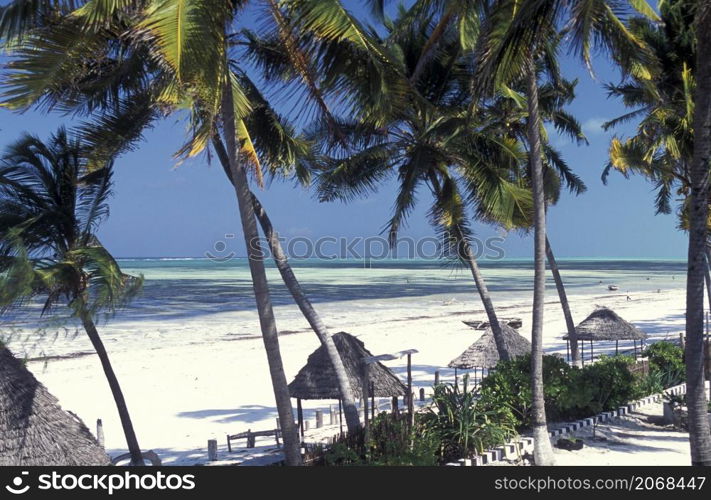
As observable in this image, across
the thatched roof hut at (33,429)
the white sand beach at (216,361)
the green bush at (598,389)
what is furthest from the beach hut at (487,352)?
the thatched roof hut at (33,429)

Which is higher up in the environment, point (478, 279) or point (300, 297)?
point (478, 279)

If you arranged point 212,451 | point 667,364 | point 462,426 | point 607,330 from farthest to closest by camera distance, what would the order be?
→ point 607,330
point 667,364
point 212,451
point 462,426

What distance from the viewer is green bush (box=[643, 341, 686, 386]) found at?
54.0ft

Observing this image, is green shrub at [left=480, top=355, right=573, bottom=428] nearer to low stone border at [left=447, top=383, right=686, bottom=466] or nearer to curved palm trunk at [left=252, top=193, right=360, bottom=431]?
low stone border at [left=447, top=383, right=686, bottom=466]

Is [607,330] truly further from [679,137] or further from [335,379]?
[335,379]

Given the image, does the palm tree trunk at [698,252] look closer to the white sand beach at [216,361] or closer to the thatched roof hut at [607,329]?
the white sand beach at [216,361]

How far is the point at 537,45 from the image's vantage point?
30.1 feet

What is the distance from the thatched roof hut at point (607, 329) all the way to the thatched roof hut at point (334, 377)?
10.3 m

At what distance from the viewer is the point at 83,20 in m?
7.32

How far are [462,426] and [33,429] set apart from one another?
603cm

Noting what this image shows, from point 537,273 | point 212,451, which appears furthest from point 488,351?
point 212,451

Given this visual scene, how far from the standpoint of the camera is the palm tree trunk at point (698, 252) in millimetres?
7953
